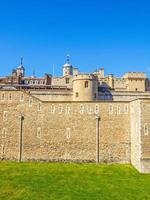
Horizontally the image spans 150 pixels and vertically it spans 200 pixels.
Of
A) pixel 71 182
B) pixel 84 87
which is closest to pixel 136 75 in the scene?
pixel 84 87

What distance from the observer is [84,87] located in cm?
5634

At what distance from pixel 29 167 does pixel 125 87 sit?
36393mm

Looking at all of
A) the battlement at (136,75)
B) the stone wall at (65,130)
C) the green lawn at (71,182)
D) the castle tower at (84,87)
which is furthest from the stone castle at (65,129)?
the battlement at (136,75)

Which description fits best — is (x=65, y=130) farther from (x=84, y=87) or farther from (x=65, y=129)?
(x=84, y=87)

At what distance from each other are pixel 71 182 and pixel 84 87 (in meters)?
26.5

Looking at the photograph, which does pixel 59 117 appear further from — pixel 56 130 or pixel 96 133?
pixel 96 133

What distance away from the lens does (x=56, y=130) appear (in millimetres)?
39656

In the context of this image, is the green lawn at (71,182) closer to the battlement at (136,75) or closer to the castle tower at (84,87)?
the castle tower at (84,87)

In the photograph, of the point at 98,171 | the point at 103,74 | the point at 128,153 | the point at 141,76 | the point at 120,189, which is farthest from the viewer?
the point at 103,74

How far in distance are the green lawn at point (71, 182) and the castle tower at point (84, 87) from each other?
64.0 ft

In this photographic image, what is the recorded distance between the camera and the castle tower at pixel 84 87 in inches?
2202

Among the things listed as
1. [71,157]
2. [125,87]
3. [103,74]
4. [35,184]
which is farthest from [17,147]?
[103,74]

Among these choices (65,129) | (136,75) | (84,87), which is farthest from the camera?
(136,75)

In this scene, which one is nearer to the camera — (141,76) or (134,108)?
(134,108)
